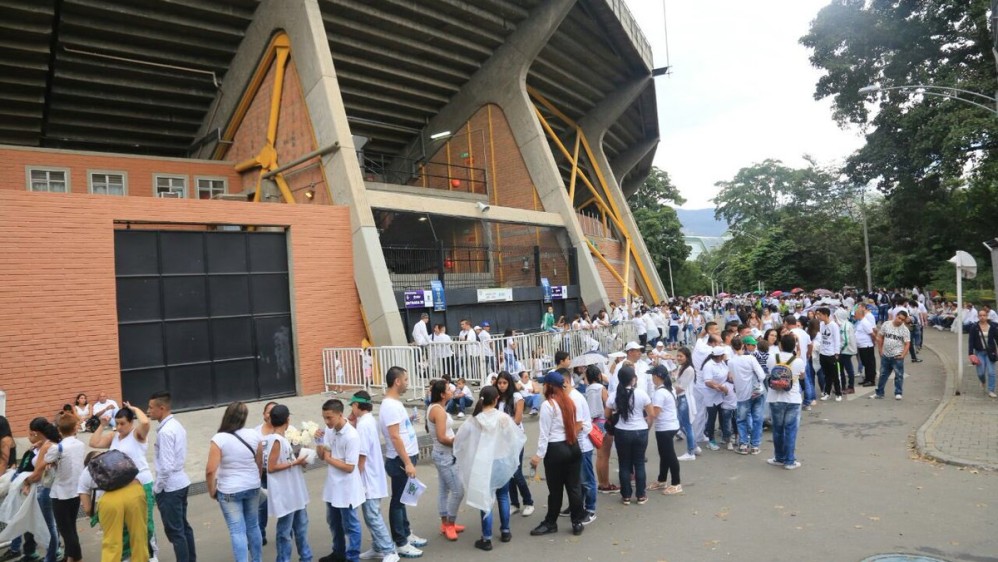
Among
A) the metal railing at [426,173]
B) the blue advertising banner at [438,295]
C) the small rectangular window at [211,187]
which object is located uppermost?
the metal railing at [426,173]

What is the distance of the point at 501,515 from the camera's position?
5.79 m

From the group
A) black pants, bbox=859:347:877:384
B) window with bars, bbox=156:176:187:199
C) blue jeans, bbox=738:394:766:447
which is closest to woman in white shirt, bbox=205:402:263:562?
blue jeans, bbox=738:394:766:447

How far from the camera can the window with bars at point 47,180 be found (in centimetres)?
1761

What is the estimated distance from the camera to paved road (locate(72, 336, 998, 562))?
521 centimetres

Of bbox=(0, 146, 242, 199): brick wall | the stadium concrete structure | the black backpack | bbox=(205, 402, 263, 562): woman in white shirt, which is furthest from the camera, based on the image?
bbox=(0, 146, 242, 199): brick wall

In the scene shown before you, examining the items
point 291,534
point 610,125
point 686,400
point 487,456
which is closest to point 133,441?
point 291,534

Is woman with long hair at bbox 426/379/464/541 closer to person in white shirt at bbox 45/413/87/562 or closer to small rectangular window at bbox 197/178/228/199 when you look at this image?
person in white shirt at bbox 45/413/87/562

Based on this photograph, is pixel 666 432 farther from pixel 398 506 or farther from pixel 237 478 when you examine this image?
pixel 237 478

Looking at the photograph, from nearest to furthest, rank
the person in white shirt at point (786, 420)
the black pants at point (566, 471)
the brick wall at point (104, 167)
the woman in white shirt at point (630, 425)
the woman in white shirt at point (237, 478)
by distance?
the woman in white shirt at point (237, 478) → the black pants at point (566, 471) → the woman in white shirt at point (630, 425) → the person in white shirt at point (786, 420) → the brick wall at point (104, 167)

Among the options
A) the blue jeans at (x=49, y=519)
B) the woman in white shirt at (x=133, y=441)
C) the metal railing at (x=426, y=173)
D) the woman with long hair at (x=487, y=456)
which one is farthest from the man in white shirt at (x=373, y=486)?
the metal railing at (x=426, y=173)

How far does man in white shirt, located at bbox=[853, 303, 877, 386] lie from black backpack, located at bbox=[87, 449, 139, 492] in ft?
40.9

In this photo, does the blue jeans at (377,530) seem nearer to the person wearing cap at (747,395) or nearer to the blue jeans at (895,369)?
the person wearing cap at (747,395)

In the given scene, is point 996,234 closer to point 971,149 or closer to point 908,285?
point 971,149

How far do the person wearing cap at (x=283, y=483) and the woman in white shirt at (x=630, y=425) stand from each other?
10.4 ft
